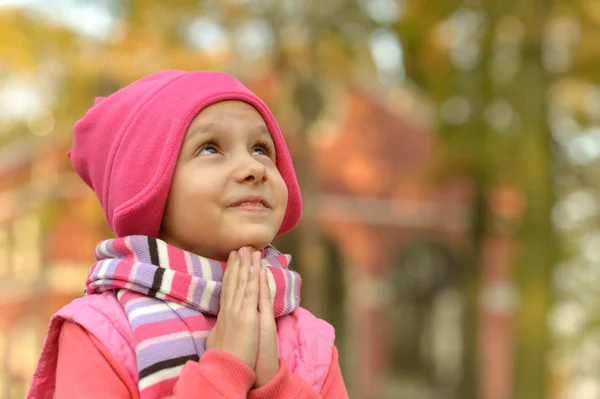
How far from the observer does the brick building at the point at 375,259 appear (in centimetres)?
1516

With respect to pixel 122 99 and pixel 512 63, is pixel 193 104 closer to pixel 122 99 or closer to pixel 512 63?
pixel 122 99

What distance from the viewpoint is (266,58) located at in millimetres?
11445

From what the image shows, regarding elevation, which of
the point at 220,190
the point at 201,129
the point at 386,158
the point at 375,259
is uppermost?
the point at 201,129

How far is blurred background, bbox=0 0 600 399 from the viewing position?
397 inches

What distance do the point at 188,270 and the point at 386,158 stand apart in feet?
51.8

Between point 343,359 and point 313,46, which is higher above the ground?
point 313,46

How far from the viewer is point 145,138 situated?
1636 mm

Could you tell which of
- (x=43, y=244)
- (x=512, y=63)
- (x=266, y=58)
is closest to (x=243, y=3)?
(x=266, y=58)

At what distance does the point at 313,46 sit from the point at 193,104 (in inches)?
374

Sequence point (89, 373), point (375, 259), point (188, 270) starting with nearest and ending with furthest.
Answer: point (89, 373) < point (188, 270) < point (375, 259)

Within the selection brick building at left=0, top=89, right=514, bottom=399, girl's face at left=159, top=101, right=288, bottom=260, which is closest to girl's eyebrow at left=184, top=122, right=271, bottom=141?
girl's face at left=159, top=101, right=288, bottom=260

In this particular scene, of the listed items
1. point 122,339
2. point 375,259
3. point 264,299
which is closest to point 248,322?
point 264,299

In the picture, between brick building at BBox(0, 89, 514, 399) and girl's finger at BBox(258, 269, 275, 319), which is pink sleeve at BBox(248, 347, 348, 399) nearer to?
girl's finger at BBox(258, 269, 275, 319)

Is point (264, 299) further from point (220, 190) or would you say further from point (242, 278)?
point (220, 190)
